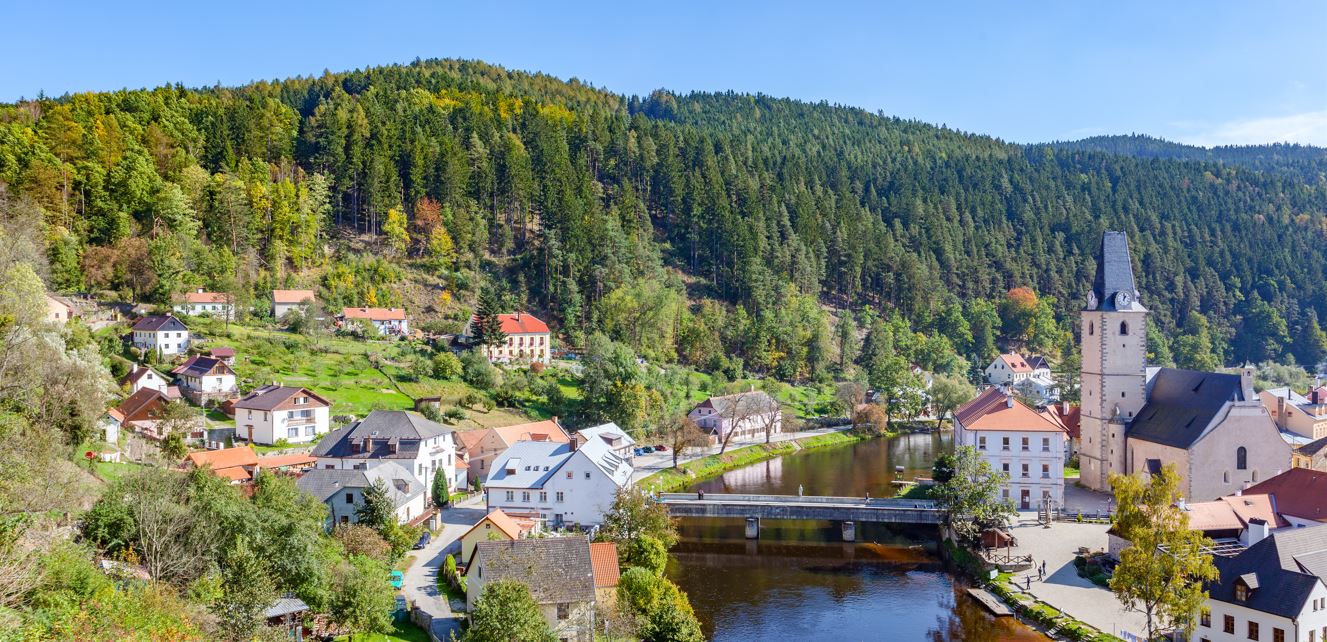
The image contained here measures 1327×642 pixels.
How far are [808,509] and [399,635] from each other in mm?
21616

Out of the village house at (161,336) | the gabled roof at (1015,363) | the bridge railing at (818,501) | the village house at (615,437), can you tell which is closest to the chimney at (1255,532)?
the bridge railing at (818,501)

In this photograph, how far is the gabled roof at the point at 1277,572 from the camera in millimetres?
23984

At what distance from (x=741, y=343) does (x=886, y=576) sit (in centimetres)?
5364

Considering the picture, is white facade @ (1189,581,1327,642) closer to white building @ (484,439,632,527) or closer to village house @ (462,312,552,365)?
white building @ (484,439,632,527)

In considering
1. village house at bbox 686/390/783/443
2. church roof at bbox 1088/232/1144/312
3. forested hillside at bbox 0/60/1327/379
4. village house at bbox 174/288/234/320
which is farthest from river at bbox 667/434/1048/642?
village house at bbox 174/288/234/320

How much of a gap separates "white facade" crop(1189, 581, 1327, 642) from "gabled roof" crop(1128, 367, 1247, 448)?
1852cm

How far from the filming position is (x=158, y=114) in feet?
283

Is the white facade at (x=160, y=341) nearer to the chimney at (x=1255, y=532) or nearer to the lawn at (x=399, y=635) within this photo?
the lawn at (x=399, y=635)

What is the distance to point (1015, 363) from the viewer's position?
94438 mm

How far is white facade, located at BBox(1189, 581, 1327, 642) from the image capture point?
23688 mm

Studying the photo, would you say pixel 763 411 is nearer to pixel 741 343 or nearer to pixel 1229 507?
pixel 741 343

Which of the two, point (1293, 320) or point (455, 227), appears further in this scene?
point (1293, 320)

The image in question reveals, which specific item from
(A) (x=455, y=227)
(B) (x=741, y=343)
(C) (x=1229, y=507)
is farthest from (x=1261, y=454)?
(A) (x=455, y=227)

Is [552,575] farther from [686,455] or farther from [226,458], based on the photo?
[686,455]
